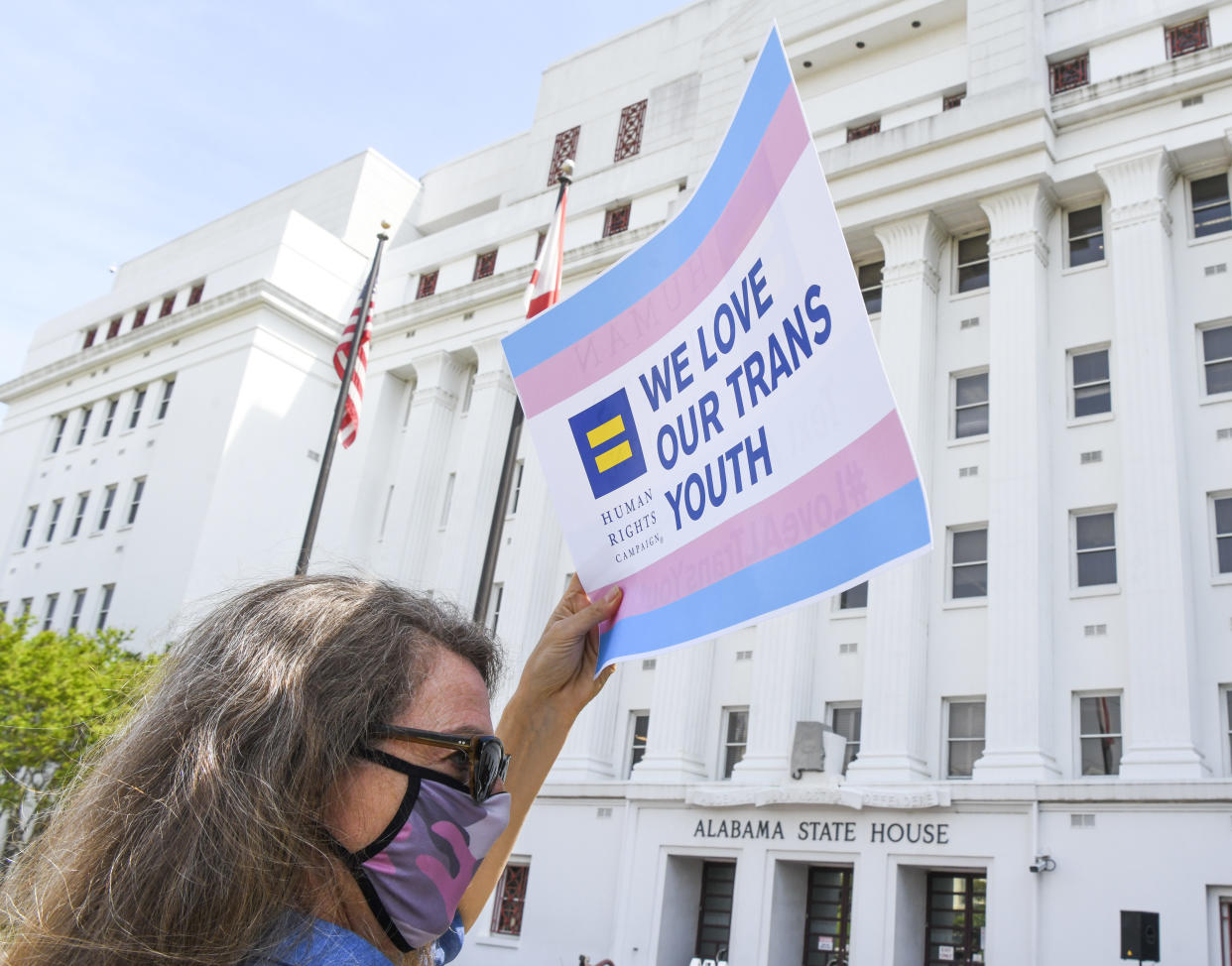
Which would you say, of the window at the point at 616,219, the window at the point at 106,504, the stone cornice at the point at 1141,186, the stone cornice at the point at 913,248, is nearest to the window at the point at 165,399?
the window at the point at 106,504

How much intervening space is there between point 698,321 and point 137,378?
4422 cm

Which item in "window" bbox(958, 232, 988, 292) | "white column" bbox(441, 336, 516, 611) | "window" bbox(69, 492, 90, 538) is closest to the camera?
"window" bbox(958, 232, 988, 292)

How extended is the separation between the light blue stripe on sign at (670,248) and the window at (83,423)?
152 feet

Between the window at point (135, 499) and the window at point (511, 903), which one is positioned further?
the window at point (135, 499)

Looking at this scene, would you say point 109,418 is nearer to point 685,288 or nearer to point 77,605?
point 77,605

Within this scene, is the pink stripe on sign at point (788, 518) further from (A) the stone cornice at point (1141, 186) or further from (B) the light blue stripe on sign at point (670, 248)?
(A) the stone cornice at point (1141, 186)

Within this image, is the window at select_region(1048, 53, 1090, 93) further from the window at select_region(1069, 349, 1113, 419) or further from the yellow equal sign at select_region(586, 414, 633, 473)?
the yellow equal sign at select_region(586, 414, 633, 473)

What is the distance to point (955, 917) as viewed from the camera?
69.7ft

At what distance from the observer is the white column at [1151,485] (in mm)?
19188

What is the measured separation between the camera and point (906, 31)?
95.5 ft

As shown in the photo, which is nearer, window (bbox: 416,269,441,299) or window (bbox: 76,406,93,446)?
window (bbox: 416,269,441,299)

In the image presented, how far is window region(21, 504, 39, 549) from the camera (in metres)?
44.0

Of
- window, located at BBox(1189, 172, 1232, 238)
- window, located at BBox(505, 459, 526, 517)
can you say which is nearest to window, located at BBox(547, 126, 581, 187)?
window, located at BBox(505, 459, 526, 517)

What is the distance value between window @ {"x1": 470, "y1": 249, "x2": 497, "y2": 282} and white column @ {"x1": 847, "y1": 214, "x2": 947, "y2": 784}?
1537cm
